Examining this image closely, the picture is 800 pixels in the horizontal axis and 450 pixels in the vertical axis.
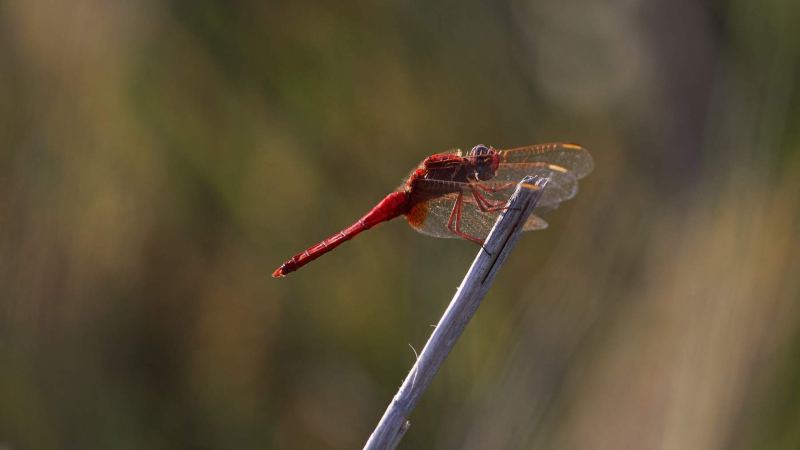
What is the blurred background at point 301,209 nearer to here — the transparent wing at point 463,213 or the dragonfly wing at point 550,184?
the transparent wing at point 463,213

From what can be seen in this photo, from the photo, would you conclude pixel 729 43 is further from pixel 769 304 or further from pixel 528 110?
pixel 769 304

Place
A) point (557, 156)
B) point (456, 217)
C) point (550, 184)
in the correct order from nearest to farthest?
point (550, 184) < point (557, 156) < point (456, 217)

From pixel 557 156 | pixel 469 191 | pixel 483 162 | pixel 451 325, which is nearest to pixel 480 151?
pixel 483 162

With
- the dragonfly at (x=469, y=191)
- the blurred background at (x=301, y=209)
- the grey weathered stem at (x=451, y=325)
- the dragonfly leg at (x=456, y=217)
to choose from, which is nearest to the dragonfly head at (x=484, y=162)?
the dragonfly at (x=469, y=191)

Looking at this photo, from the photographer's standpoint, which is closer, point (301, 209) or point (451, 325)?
point (451, 325)

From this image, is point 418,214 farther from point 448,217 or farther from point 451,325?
point 451,325

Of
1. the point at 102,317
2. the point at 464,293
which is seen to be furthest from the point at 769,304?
the point at 102,317

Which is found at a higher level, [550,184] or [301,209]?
[550,184]

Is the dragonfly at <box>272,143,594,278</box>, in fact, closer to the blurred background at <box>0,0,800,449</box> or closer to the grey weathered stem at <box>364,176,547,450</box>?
the blurred background at <box>0,0,800,449</box>
